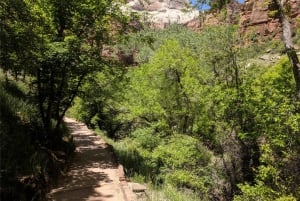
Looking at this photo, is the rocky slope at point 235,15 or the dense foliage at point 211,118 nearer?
the rocky slope at point 235,15

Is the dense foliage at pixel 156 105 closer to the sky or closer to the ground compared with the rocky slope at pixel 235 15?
closer to the ground

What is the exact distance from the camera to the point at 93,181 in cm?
927

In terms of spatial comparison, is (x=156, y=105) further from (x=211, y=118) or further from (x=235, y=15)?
(x=235, y=15)

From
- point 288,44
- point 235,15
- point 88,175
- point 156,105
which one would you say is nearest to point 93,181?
point 88,175

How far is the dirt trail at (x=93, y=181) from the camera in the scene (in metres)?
7.89

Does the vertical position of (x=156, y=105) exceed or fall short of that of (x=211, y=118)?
it exceeds it

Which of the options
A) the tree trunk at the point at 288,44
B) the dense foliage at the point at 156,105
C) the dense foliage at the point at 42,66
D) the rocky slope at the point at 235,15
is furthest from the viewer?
the rocky slope at the point at 235,15

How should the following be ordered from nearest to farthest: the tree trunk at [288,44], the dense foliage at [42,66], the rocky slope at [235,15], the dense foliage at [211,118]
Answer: the dense foliage at [42,66], the tree trunk at [288,44], the rocky slope at [235,15], the dense foliage at [211,118]

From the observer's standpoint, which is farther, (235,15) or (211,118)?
(211,118)

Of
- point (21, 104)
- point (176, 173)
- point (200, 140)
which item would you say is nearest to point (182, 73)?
point (200, 140)

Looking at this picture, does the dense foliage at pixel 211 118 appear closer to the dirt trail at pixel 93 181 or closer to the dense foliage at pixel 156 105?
the dense foliage at pixel 156 105

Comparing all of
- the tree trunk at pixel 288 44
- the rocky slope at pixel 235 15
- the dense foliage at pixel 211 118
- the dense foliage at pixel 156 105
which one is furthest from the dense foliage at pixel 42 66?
the tree trunk at pixel 288 44

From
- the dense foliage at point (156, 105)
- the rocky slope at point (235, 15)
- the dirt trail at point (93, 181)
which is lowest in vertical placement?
the dirt trail at point (93, 181)

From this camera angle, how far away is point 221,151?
1524 cm
